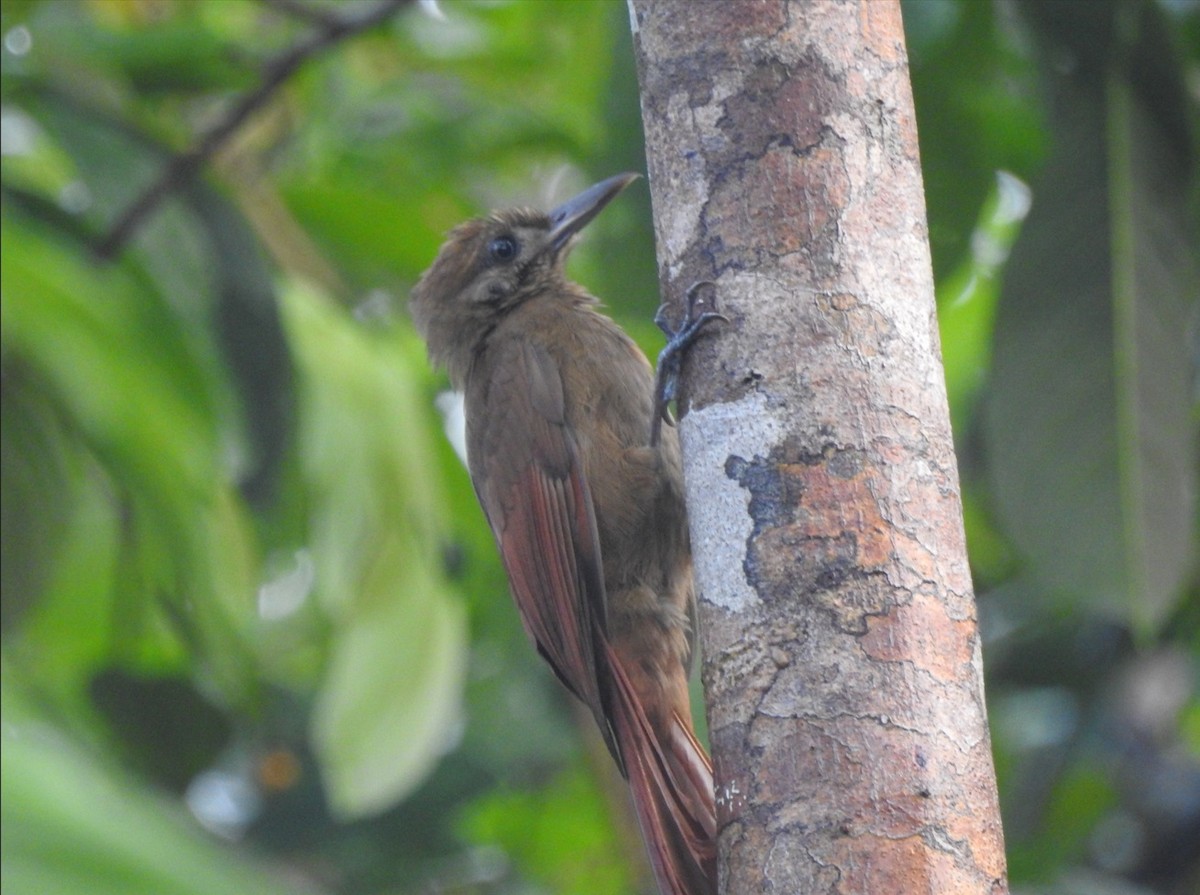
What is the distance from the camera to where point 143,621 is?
3.37m

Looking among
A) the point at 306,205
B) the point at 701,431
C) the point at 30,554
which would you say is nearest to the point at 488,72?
the point at 306,205

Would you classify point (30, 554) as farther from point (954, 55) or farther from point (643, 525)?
point (954, 55)

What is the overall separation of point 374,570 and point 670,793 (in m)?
1.23

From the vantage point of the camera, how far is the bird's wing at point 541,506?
275 cm

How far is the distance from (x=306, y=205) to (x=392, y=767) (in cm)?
158

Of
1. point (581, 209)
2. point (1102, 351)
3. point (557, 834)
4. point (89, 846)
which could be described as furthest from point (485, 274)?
point (89, 846)

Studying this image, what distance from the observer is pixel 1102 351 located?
2.78 meters

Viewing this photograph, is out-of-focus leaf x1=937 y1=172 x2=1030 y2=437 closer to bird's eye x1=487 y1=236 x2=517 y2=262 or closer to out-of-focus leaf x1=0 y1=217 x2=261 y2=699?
bird's eye x1=487 y1=236 x2=517 y2=262

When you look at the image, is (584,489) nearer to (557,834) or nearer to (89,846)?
(557,834)

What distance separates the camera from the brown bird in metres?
2.53

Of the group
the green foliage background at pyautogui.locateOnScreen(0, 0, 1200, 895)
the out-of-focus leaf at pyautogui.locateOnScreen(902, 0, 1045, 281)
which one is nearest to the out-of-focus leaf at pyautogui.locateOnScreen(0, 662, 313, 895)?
Answer: the green foliage background at pyautogui.locateOnScreen(0, 0, 1200, 895)

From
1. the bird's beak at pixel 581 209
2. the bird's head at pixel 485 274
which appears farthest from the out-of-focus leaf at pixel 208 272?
the bird's beak at pixel 581 209

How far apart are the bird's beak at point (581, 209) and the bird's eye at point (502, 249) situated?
0.35 ft

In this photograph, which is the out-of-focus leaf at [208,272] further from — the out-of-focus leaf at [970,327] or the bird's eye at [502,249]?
the out-of-focus leaf at [970,327]
